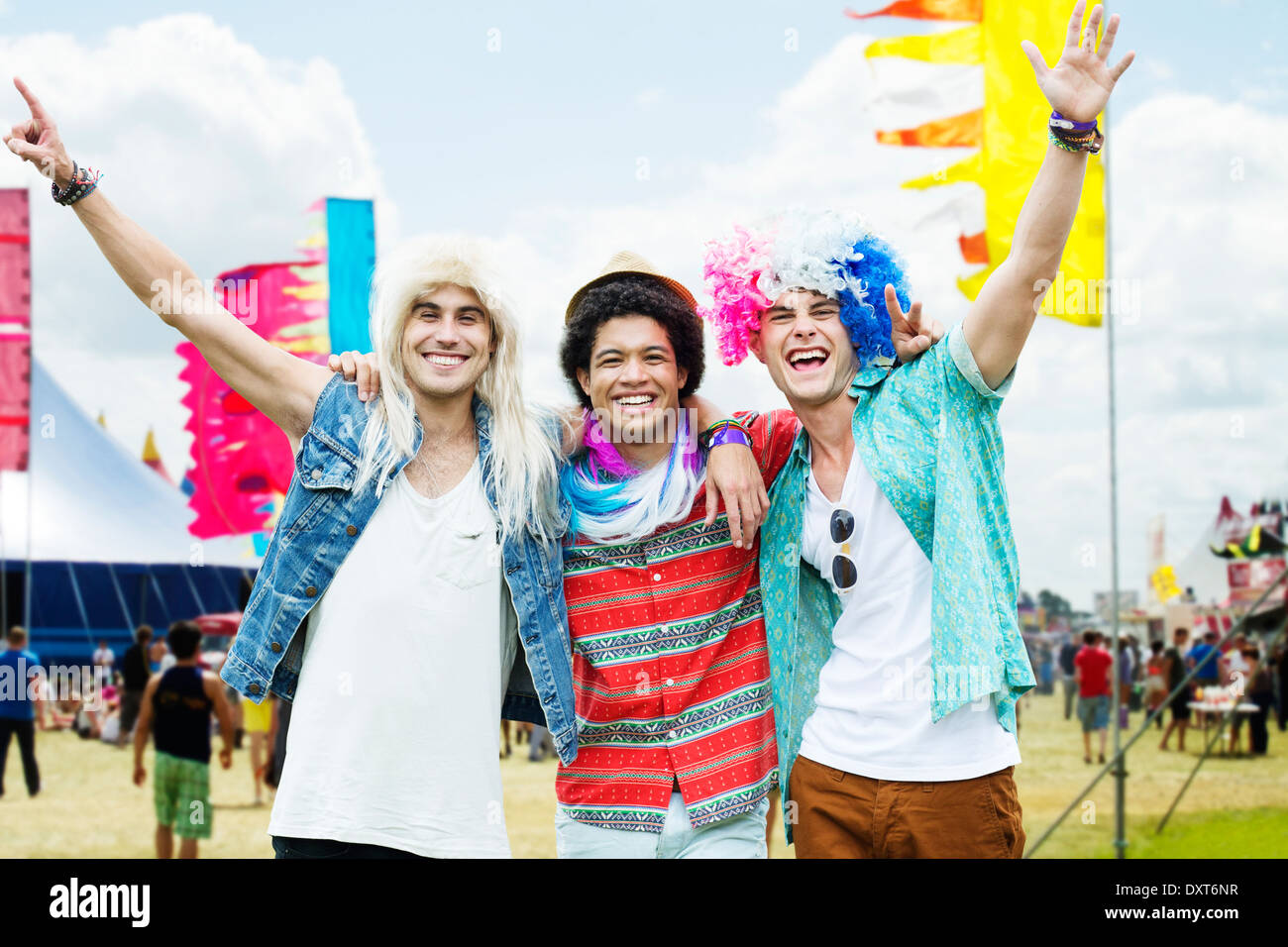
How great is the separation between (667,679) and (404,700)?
704 mm

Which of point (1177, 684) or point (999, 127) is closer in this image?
point (999, 127)

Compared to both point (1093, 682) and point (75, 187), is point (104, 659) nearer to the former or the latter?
point (1093, 682)

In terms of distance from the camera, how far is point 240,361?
256 cm

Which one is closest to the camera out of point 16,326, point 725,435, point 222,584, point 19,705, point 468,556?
point 468,556

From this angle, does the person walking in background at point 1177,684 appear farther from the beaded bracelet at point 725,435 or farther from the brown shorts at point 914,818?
the beaded bracelet at point 725,435

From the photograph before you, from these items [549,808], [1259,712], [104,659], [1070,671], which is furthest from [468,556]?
[104,659]

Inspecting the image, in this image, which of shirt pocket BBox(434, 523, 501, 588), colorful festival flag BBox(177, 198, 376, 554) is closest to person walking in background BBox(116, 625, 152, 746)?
colorful festival flag BBox(177, 198, 376, 554)

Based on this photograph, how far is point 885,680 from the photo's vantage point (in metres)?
2.55

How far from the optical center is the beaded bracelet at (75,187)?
2465mm

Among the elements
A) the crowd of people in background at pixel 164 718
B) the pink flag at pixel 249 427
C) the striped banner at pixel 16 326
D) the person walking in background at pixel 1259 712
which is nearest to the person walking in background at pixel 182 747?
the crowd of people in background at pixel 164 718

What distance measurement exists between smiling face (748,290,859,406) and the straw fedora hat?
0.38m
